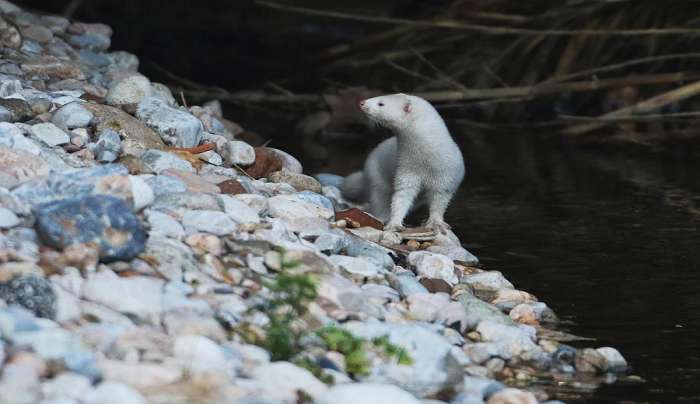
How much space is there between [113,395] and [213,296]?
76cm

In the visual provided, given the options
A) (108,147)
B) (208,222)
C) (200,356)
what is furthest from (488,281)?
(200,356)

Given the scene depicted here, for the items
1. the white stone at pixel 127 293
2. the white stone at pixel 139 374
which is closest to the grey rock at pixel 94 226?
the white stone at pixel 127 293

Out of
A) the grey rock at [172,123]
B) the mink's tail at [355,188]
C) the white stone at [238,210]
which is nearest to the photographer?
the white stone at [238,210]

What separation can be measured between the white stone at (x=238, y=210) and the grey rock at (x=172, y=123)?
81 cm

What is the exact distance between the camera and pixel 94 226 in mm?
3824

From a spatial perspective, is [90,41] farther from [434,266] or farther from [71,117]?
[434,266]

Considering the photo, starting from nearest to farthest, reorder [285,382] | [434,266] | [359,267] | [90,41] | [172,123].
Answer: [285,382] → [359,267] → [434,266] → [172,123] → [90,41]

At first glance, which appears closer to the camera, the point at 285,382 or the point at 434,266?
the point at 285,382

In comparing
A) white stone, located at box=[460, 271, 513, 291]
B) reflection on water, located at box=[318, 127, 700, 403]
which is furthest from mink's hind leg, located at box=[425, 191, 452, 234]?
white stone, located at box=[460, 271, 513, 291]

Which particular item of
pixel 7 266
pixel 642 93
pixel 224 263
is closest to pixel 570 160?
pixel 642 93

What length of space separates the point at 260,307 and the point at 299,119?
246 inches

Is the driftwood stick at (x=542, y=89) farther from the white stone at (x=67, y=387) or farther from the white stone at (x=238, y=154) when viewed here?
the white stone at (x=67, y=387)

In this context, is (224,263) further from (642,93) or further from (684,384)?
(642,93)

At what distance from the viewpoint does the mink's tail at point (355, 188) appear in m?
6.12
